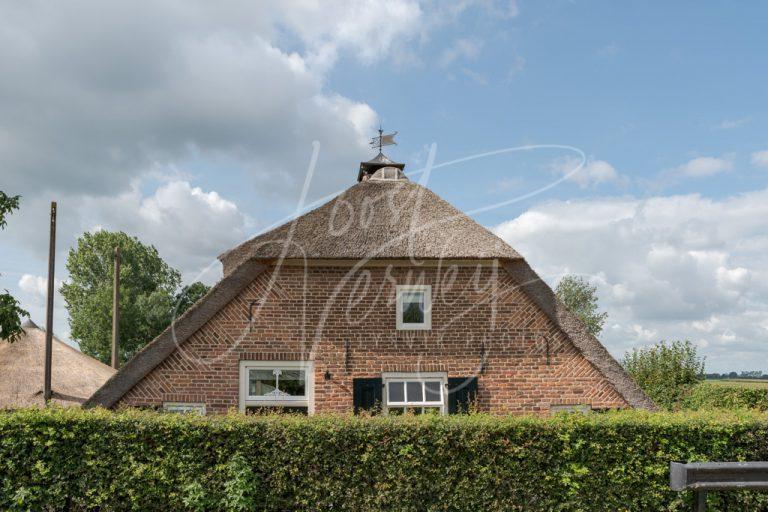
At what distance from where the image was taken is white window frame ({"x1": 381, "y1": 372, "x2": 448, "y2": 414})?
1262 cm

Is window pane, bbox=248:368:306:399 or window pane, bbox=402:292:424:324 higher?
window pane, bbox=402:292:424:324

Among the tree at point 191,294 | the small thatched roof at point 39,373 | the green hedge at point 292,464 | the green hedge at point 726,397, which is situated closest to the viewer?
the green hedge at point 292,464

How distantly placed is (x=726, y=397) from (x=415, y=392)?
9.86 meters

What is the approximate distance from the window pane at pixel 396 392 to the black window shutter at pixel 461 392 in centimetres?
95

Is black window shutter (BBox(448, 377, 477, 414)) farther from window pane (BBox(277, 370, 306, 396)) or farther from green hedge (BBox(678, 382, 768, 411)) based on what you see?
green hedge (BBox(678, 382, 768, 411))

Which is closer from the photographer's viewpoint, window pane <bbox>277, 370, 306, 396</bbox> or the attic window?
window pane <bbox>277, 370, 306, 396</bbox>

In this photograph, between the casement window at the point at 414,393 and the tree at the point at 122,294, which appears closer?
the casement window at the point at 414,393

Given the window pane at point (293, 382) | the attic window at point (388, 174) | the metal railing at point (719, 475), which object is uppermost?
the attic window at point (388, 174)

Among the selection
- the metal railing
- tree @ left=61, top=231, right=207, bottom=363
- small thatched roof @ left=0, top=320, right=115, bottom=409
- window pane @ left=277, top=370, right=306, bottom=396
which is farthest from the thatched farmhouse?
tree @ left=61, top=231, right=207, bottom=363

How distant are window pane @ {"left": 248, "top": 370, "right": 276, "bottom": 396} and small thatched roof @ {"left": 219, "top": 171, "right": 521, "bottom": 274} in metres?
2.27

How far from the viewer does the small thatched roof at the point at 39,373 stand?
1912 cm

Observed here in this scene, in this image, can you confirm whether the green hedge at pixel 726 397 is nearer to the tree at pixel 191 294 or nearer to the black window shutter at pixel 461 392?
the black window shutter at pixel 461 392

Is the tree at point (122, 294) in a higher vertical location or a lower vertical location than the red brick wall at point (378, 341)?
higher

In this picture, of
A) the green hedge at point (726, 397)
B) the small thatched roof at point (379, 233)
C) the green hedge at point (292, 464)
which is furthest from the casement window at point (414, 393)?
the green hedge at point (726, 397)
